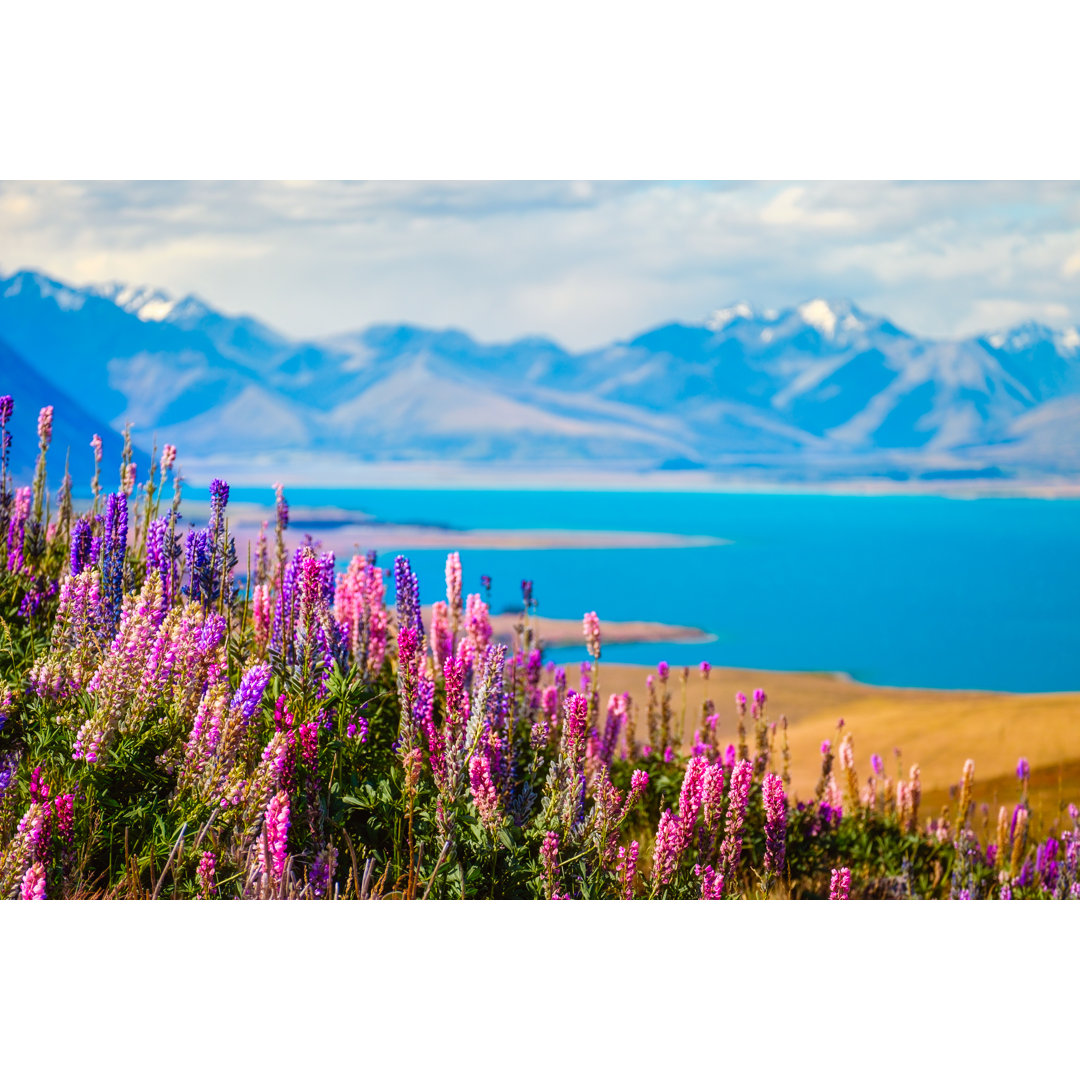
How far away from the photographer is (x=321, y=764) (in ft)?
8.41

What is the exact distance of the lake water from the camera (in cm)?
508

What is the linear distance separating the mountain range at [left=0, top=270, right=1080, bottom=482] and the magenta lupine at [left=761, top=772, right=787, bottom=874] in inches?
115

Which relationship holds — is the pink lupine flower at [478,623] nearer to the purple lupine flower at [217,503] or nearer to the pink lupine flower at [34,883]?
the purple lupine flower at [217,503]

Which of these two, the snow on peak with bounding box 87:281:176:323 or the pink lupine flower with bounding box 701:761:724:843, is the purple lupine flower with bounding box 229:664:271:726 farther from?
the snow on peak with bounding box 87:281:176:323

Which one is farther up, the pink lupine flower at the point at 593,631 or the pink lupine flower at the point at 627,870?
the pink lupine flower at the point at 593,631

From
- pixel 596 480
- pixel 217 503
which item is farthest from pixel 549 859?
pixel 596 480

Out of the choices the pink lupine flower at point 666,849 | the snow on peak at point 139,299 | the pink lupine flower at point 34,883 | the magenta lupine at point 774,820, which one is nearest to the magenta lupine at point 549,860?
the pink lupine flower at point 666,849

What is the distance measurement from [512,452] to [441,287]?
1.21m

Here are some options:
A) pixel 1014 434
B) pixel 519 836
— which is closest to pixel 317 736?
pixel 519 836

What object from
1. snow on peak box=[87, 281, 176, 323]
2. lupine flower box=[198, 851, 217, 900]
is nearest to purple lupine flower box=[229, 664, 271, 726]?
lupine flower box=[198, 851, 217, 900]

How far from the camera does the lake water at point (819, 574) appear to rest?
5082 mm

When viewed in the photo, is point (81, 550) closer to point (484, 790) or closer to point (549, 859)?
point (484, 790)

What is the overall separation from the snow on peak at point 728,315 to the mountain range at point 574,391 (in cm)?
1

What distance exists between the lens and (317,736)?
2463 mm
